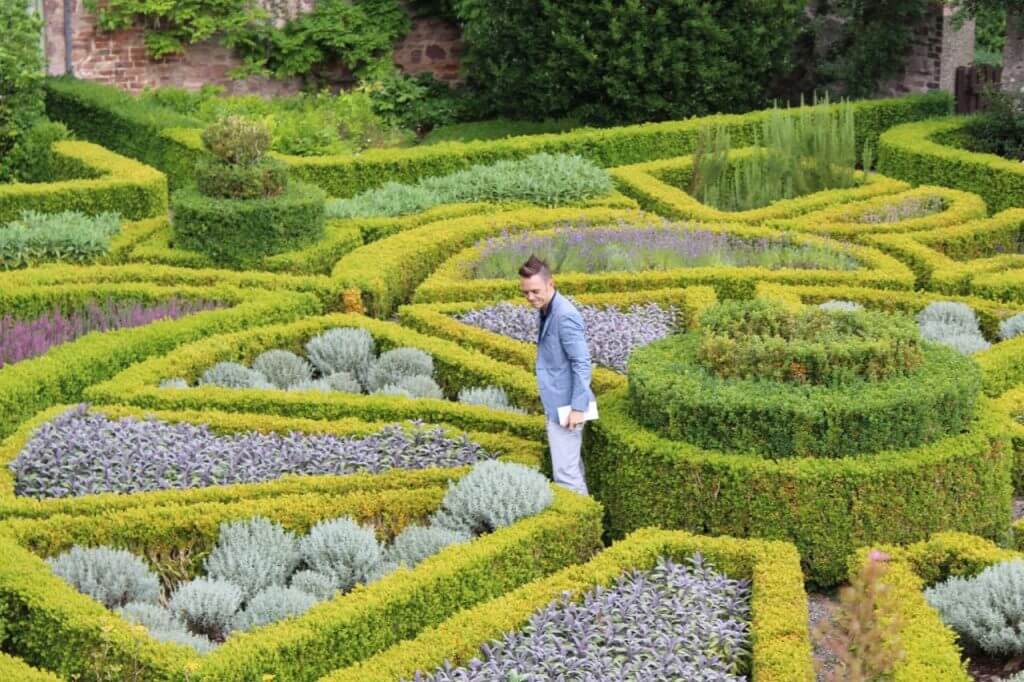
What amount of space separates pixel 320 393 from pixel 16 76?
29.5 ft

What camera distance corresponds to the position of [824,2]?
2231cm

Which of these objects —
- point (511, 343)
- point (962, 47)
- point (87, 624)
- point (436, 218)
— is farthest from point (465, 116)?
point (87, 624)

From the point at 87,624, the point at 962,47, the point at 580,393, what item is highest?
the point at 962,47

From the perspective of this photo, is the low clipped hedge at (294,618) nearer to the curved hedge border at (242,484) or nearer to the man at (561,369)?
the curved hedge border at (242,484)

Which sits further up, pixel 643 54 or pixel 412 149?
pixel 643 54

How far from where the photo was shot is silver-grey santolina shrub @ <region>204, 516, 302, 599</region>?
25.7ft

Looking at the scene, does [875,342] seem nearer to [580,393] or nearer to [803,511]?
[803,511]

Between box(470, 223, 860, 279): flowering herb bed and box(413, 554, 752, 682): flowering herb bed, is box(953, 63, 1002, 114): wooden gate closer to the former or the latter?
box(470, 223, 860, 279): flowering herb bed

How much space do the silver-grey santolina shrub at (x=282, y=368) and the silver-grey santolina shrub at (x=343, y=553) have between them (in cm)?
275

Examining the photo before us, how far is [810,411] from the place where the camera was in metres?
8.33

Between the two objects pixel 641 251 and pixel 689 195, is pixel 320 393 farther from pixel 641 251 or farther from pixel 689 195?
pixel 689 195

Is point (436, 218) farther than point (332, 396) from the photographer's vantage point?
Yes

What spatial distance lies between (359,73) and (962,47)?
8283 millimetres

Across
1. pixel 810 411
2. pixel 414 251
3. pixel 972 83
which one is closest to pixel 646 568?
pixel 810 411
